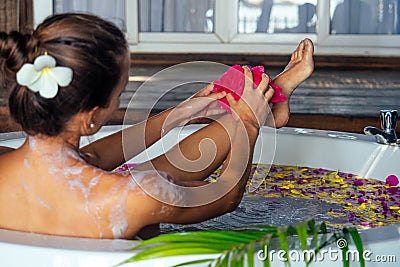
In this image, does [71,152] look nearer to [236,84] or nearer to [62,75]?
[62,75]

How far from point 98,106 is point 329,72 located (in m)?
4.23

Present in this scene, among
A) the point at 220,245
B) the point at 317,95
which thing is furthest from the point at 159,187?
the point at 317,95

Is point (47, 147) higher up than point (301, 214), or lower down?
higher up

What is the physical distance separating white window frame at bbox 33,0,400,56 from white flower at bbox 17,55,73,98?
14.3 ft

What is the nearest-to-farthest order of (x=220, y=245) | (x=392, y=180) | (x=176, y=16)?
1. (x=220, y=245)
2. (x=392, y=180)
3. (x=176, y=16)

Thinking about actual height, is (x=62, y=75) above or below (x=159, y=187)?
above

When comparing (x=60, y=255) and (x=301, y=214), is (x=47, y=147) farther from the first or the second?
(x=301, y=214)

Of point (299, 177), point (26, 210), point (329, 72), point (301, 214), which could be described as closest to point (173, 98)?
point (329, 72)

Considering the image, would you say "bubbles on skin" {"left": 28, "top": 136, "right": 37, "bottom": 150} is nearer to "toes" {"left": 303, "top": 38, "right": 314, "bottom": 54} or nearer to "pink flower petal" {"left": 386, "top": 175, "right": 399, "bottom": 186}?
"toes" {"left": 303, "top": 38, "right": 314, "bottom": 54}

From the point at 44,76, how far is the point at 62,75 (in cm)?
3

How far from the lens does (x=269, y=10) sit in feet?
18.4

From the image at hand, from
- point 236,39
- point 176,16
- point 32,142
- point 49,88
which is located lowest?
point 236,39

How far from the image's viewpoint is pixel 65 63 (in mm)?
1222

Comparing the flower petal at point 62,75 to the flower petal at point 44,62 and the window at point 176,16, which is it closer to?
the flower petal at point 44,62
